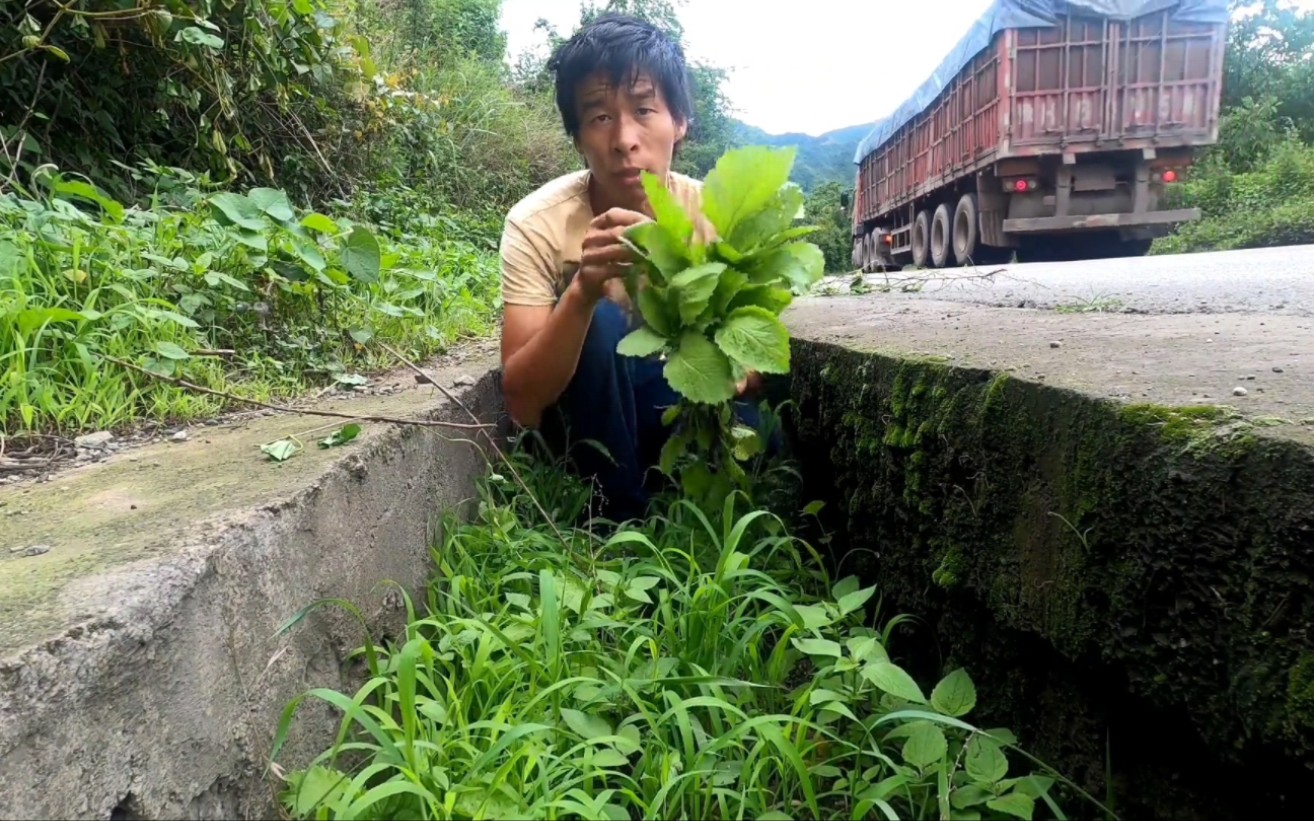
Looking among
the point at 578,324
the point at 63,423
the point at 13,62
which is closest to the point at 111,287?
the point at 63,423

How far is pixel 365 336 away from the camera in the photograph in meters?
2.40

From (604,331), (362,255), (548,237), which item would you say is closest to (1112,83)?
(548,237)

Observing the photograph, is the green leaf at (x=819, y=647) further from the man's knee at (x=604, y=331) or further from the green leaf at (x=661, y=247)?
the man's knee at (x=604, y=331)

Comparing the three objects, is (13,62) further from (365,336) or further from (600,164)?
(600,164)

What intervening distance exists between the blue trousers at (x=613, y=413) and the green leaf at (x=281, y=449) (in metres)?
0.81

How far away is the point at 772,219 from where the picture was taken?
1.57m

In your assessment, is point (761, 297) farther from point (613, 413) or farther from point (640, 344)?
point (613, 413)

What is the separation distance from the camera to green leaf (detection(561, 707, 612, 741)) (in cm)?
109

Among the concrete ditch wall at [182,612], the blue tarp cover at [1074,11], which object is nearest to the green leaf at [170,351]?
the concrete ditch wall at [182,612]

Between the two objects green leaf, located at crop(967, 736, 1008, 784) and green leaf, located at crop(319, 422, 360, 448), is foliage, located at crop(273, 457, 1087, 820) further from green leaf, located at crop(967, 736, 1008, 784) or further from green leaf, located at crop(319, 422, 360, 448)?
green leaf, located at crop(319, 422, 360, 448)

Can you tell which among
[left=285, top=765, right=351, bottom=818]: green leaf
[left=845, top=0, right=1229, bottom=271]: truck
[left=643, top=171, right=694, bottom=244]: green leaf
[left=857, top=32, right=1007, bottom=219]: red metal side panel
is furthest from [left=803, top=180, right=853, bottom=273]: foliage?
[left=285, top=765, right=351, bottom=818]: green leaf

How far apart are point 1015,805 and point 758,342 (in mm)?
814

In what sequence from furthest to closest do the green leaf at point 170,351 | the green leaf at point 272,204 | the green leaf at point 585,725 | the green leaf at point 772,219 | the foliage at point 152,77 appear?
the foliage at point 152,77
the green leaf at point 272,204
the green leaf at point 170,351
the green leaf at point 772,219
the green leaf at point 585,725

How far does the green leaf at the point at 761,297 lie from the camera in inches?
62.2
